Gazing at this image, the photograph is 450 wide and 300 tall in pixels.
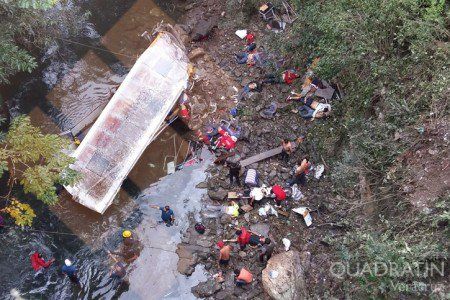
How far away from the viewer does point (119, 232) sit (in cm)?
1142

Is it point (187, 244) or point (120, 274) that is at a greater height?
point (120, 274)

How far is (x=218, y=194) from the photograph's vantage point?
11609mm

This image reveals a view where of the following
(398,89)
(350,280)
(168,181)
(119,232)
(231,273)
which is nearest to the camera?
(350,280)

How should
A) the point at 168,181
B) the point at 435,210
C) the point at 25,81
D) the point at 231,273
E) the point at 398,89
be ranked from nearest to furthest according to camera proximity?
the point at 435,210 → the point at 398,89 → the point at 231,273 → the point at 168,181 → the point at 25,81

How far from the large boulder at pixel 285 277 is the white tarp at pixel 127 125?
15.8 feet

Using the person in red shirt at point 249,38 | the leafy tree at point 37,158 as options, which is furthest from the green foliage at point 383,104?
the leafy tree at point 37,158

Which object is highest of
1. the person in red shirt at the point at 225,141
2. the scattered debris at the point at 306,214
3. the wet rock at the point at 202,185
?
the person in red shirt at the point at 225,141

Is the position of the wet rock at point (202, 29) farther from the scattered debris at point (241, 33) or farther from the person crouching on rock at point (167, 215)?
the person crouching on rock at point (167, 215)

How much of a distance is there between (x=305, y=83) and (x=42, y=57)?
31.3 feet

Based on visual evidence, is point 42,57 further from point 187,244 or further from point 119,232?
point 187,244

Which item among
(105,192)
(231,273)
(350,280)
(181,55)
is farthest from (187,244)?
(181,55)

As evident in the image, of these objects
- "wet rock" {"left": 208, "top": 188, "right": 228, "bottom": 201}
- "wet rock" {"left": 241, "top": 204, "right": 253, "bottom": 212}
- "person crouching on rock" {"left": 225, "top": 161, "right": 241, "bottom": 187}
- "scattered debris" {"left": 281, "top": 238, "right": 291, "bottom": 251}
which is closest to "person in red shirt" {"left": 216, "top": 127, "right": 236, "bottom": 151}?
"person crouching on rock" {"left": 225, "top": 161, "right": 241, "bottom": 187}

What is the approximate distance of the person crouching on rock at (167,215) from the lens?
36.2 feet

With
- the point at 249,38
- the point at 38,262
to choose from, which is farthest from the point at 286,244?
the point at 249,38
